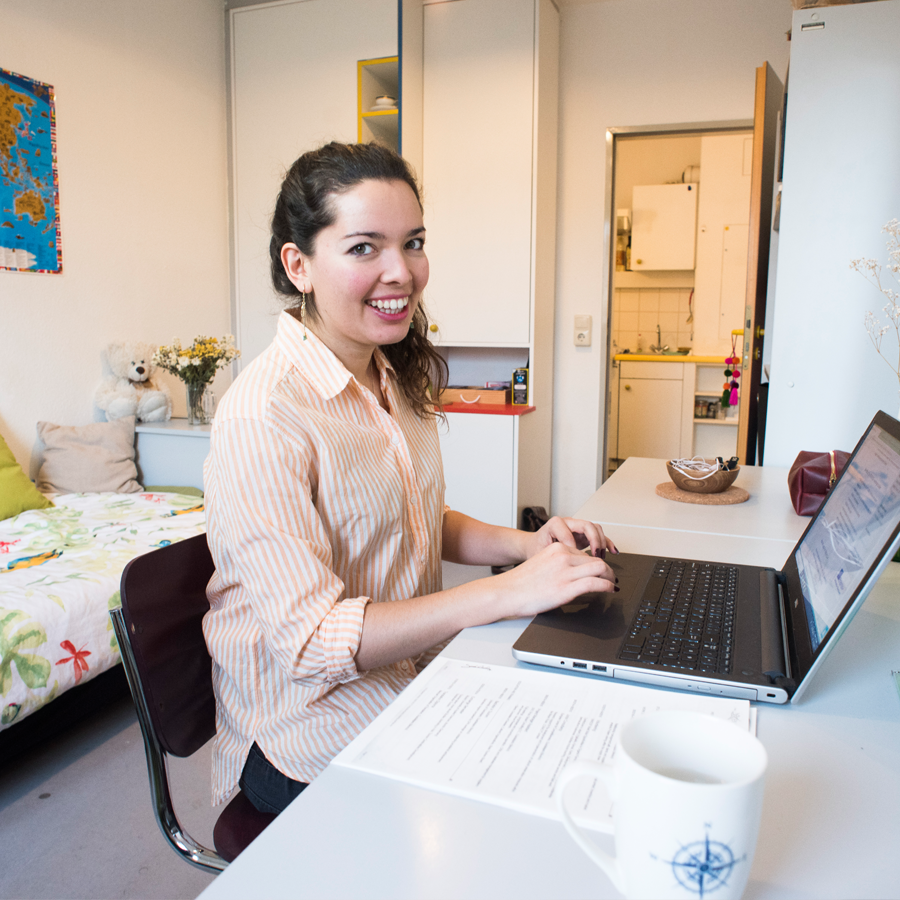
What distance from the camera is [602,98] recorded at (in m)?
3.80

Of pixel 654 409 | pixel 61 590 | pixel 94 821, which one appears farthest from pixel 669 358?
pixel 94 821

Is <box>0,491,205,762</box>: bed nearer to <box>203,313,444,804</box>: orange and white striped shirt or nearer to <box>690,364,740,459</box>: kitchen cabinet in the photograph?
<box>203,313,444,804</box>: orange and white striped shirt

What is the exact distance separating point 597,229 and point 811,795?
362 centimetres

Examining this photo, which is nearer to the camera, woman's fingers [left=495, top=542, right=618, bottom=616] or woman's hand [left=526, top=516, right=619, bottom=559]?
woman's fingers [left=495, top=542, right=618, bottom=616]

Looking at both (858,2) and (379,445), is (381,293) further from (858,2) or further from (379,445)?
(858,2)

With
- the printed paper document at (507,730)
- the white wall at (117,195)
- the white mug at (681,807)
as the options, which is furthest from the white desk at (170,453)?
the white mug at (681,807)

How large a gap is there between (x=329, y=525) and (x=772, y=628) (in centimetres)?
55

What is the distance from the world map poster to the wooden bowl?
8.21 feet

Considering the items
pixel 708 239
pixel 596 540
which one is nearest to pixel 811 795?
→ pixel 596 540

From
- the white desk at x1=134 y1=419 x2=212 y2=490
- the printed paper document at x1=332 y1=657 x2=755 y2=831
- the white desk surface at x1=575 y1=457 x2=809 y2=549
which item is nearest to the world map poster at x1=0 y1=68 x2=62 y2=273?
the white desk at x1=134 y1=419 x2=212 y2=490

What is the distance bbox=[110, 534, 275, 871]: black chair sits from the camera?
928mm

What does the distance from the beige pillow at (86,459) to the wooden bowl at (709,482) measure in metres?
2.21

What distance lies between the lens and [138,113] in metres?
3.36

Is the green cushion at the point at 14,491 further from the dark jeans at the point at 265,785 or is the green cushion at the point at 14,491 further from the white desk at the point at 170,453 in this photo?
the dark jeans at the point at 265,785
